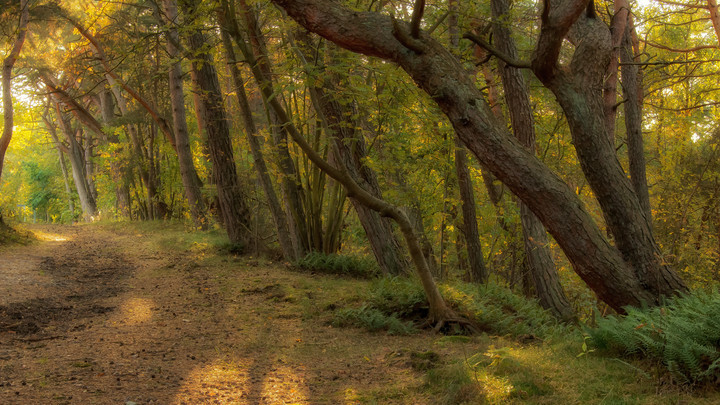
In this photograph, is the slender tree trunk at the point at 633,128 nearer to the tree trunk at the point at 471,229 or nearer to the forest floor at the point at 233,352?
the tree trunk at the point at 471,229

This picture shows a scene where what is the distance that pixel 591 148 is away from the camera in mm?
5180

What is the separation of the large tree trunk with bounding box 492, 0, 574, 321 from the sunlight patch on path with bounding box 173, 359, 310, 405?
4585mm

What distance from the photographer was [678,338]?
10.8ft

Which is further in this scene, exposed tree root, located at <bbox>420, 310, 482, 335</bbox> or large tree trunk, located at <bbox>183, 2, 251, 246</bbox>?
large tree trunk, located at <bbox>183, 2, 251, 246</bbox>

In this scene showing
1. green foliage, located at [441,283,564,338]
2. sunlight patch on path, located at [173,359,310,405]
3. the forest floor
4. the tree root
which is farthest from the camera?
green foliage, located at [441,283,564,338]

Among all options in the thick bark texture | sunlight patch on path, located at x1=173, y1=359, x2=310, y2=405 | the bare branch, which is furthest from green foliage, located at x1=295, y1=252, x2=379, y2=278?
the bare branch

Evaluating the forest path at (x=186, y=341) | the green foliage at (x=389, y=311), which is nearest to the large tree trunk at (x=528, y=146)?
the green foliage at (x=389, y=311)

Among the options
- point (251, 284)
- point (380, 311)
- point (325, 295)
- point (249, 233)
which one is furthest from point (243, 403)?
point (249, 233)

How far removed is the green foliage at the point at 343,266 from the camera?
9.32 m

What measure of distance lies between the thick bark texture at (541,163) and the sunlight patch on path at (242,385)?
2581 mm

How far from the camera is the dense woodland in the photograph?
503 cm

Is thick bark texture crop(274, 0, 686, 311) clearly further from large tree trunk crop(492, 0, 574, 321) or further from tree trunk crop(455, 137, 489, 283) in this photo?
tree trunk crop(455, 137, 489, 283)

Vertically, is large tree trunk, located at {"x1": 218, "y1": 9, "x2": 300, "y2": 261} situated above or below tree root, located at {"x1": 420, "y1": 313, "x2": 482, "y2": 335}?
above

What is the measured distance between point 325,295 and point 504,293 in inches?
95.0
